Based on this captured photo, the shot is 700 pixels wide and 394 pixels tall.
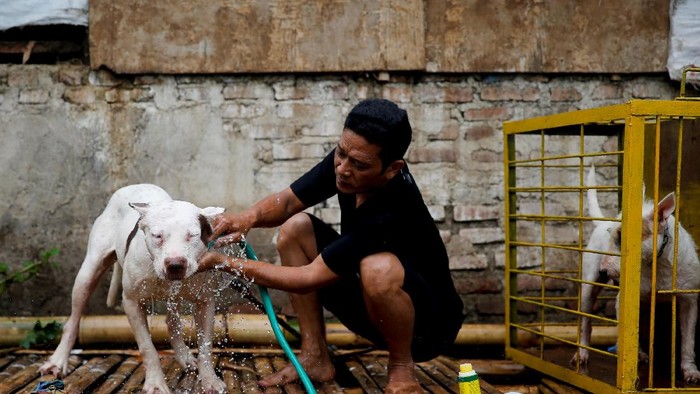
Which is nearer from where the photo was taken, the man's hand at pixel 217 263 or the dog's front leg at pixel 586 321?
the man's hand at pixel 217 263

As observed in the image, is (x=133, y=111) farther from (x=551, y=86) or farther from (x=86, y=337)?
(x=551, y=86)

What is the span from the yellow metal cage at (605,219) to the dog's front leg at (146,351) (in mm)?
1916

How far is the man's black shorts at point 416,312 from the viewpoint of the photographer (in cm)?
338

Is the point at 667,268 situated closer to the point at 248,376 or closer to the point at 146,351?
the point at 248,376

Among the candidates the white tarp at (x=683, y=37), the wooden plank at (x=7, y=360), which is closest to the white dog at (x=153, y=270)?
the wooden plank at (x=7, y=360)

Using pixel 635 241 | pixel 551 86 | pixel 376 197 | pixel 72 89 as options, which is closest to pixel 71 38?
pixel 72 89

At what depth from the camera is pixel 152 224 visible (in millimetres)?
3068

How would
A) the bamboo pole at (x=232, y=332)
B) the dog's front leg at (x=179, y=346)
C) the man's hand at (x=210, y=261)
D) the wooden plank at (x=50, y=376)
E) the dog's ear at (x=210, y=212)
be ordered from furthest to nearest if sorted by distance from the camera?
the bamboo pole at (x=232, y=332) < the dog's front leg at (x=179, y=346) < the wooden plank at (x=50, y=376) < the dog's ear at (x=210, y=212) < the man's hand at (x=210, y=261)

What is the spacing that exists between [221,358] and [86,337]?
2.87ft

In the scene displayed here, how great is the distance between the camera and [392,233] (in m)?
3.31

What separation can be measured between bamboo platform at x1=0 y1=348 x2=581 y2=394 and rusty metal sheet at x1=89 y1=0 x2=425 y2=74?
1.90m

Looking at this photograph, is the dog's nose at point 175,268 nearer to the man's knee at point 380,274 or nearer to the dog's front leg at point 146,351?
the dog's front leg at point 146,351

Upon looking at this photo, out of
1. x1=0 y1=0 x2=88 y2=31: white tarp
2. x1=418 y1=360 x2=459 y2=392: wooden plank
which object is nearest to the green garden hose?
x1=418 y1=360 x2=459 y2=392: wooden plank

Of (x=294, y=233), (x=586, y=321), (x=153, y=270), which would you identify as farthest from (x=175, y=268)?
(x=586, y=321)
